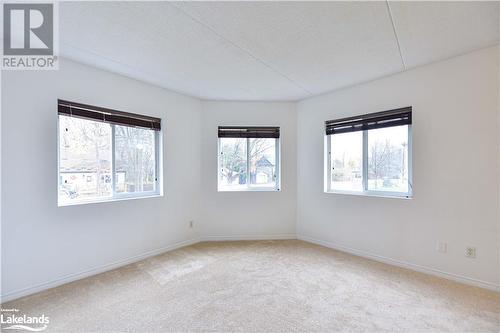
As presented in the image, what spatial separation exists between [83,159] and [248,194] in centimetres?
239

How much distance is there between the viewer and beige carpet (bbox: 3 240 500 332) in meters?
1.88

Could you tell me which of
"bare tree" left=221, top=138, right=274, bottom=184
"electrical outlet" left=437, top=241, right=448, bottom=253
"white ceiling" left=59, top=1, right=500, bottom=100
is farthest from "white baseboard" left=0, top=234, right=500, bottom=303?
"white ceiling" left=59, top=1, right=500, bottom=100

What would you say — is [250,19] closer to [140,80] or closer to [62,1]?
[62,1]

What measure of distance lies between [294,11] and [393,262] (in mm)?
3067

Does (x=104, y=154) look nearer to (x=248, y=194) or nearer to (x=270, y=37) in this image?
(x=248, y=194)

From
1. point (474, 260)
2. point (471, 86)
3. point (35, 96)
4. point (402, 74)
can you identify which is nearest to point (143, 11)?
point (35, 96)

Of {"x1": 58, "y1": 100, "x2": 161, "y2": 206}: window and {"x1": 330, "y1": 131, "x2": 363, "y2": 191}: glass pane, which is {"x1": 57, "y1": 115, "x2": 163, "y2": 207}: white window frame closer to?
{"x1": 58, "y1": 100, "x2": 161, "y2": 206}: window

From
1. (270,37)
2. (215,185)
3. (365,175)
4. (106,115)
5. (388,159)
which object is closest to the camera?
(270,37)

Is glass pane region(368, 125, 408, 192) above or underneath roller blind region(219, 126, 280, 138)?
underneath

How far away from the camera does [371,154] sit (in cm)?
339

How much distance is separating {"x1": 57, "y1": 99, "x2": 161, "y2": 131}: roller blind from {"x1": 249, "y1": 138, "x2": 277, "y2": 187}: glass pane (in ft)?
5.40

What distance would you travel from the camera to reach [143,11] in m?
1.80

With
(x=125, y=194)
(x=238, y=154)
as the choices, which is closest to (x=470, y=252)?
(x=238, y=154)

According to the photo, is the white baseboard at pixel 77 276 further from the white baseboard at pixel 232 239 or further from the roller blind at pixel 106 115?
the roller blind at pixel 106 115
